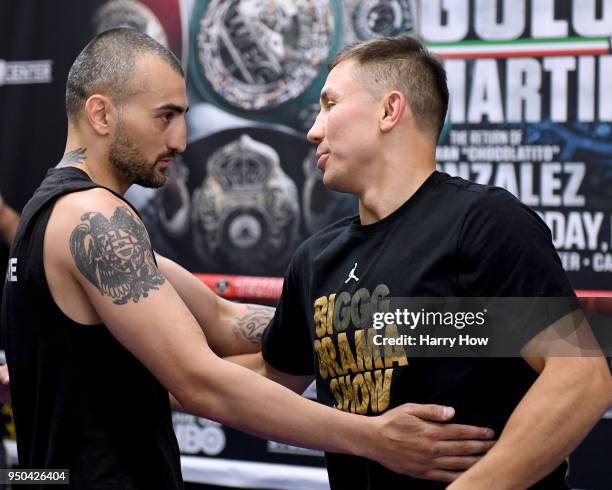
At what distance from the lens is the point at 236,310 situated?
9.43 ft

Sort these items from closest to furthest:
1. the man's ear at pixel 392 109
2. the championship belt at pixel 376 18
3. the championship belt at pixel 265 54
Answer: the man's ear at pixel 392 109, the championship belt at pixel 376 18, the championship belt at pixel 265 54

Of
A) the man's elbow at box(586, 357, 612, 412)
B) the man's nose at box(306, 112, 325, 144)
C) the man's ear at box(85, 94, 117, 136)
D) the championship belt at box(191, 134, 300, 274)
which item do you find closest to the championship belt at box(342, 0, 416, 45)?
the championship belt at box(191, 134, 300, 274)

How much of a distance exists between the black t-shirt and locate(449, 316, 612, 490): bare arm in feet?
0.34

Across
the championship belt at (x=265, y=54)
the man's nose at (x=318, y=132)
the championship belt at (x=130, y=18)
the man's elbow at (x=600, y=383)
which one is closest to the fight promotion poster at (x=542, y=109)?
the championship belt at (x=265, y=54)

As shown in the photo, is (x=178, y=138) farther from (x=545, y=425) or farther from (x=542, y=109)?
(x=542, y=109)

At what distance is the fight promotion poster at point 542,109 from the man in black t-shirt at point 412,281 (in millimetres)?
1193

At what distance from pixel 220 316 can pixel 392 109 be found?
38.1 inches

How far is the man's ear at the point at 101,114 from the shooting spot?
7.52ft

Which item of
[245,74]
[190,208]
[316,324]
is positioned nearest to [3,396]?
[316,324]

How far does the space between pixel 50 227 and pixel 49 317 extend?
8.1 inches

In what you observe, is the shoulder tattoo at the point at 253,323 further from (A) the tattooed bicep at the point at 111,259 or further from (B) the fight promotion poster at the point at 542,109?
(B) the fight promotion poster at the point at 542,109

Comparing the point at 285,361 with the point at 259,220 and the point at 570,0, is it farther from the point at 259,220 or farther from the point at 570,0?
the point at 570,0

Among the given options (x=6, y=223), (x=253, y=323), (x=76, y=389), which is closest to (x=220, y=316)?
(x=253, y=323)

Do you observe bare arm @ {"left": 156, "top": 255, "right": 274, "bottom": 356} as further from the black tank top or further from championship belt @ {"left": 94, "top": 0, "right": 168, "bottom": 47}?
championship belt @ {"left": 94, "top": 0, "right": 168, "bottom": 47}
